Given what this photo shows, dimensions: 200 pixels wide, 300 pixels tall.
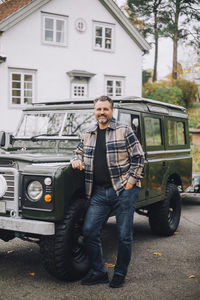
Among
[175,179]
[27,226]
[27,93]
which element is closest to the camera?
[27,226]

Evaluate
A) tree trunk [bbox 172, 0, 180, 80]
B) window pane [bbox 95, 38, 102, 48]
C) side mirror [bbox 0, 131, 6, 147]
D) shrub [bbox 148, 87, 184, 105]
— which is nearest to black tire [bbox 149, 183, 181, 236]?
side mirror [bbox 0, 131, 6, 147]

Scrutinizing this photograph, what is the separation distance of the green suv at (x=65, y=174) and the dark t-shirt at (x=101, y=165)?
219mm

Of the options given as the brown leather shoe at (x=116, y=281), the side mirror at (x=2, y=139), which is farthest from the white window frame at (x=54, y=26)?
the brown leather shoe at (x=116, y=281)

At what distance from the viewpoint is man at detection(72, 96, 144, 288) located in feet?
14.4

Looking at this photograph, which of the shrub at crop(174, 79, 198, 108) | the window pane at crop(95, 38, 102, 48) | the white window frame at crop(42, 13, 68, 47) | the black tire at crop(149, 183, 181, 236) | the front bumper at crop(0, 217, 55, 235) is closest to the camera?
the front bumper at crop(0, 217, 55, 235)

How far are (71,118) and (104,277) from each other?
2.15 meters

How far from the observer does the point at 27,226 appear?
4125mm

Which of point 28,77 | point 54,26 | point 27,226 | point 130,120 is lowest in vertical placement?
point 27,226

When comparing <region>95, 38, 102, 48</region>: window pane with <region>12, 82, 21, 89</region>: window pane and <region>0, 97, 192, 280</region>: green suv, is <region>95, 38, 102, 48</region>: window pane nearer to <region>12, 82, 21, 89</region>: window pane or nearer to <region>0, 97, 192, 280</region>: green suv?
<region>12, 82, 21, 89</region>: window pane

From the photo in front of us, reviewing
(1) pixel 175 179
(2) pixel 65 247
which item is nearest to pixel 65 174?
(2) pixel 65 247

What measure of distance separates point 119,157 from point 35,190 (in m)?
0.91

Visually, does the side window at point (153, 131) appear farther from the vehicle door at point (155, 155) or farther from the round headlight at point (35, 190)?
the round headlight at point (35, 190)

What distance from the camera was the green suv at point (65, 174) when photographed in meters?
4.20

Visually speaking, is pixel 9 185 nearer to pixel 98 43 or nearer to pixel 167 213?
pixel 167 213
